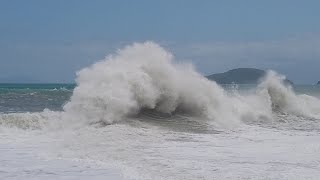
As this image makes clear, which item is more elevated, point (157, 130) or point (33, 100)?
point (33, 100)

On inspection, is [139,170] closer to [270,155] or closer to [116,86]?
[270,155]

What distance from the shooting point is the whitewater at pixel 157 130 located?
828 cm

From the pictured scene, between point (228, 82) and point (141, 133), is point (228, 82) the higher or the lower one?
the higher one

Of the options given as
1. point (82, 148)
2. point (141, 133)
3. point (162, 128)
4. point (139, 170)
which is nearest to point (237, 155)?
point (139, 170)

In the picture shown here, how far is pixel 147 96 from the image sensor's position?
18.1 metres

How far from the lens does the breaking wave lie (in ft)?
52.0

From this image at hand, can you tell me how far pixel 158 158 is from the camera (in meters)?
9.20

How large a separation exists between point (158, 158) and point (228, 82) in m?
110

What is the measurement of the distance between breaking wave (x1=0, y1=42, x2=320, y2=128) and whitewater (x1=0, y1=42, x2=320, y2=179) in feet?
0.12

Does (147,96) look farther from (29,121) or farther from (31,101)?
(31,101)

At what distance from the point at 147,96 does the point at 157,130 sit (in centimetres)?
419

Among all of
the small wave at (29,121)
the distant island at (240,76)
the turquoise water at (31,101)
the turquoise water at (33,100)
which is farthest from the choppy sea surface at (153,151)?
the distant island at (240,76)

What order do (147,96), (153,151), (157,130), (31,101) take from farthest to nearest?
1. (31,101)
2. (147,96)
3. (157,130)
4. (153,151)

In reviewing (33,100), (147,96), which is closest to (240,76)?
(33,100)
